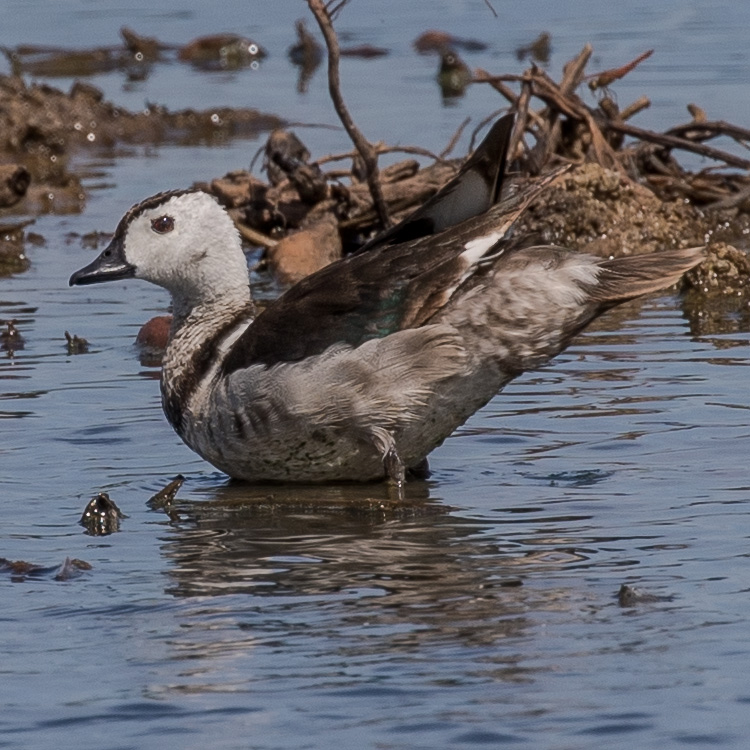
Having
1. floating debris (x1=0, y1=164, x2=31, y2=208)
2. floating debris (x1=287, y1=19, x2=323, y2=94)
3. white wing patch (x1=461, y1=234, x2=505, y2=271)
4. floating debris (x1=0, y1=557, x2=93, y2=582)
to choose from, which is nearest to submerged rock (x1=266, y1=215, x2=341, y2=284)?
floating debris (x1=0, y1=164, x2=31, y2=208)

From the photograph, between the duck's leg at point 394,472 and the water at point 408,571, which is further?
the duck's leg at point 394,472

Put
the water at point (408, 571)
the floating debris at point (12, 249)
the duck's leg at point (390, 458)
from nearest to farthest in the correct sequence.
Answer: the water at point (408, 571) < the duck's leg at point (390, 458) < the floating debris at point (12, 249)

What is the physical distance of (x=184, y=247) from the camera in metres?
7.42

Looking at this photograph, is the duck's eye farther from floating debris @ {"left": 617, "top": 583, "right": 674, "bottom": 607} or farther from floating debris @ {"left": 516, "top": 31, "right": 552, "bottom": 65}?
floating debris @ {"left": 516, "top": 31, "right": 552, "bottom": 65}

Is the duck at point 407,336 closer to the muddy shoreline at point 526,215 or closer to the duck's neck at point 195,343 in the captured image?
the duck's neck at point 195,343

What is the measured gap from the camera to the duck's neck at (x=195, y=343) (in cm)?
722

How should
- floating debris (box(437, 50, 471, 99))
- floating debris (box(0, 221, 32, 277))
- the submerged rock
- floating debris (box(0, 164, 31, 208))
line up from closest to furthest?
the submerged rock < floating debris (box(0, 221, 32, 277)) < floating debris (box(0, 164, 31, 208)) < floating debris (box(437, 50, 471, 99))

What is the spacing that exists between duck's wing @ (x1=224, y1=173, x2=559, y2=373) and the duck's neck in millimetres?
430

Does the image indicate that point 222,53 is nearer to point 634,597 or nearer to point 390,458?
point 390,458

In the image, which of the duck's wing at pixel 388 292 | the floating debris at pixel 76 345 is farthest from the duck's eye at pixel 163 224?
the floating debris at pixel 76 345

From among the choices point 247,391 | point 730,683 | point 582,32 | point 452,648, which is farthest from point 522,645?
point 582,32

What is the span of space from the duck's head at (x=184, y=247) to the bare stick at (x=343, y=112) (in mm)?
2047

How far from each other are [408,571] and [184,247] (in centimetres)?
209

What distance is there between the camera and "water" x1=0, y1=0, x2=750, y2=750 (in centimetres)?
462
